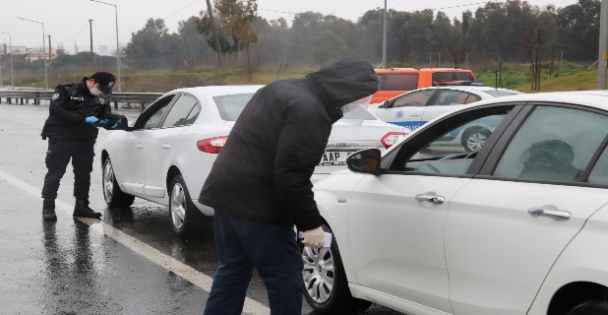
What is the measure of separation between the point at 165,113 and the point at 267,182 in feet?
17.0

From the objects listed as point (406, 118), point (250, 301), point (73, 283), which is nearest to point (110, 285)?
point (73, 283)

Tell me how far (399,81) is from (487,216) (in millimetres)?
16746

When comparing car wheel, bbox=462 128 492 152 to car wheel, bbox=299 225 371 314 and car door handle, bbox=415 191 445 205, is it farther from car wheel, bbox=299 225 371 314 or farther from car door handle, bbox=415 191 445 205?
car wheel, bbox=299 225 371 314

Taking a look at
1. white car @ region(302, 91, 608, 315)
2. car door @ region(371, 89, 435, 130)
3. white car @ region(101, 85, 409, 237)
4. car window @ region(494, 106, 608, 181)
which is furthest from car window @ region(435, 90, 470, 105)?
car window @ region(494, 106, 608, 181)

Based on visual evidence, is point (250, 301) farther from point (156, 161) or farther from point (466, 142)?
point (156, 161)

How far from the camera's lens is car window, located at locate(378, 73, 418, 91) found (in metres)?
20.2

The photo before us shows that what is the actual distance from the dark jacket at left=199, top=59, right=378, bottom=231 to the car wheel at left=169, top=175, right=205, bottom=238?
3937mm

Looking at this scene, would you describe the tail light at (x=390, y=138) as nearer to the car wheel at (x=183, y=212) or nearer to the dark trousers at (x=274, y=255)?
the car wheel at (x=183, y=212)

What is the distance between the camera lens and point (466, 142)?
5145mm

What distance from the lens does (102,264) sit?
691cm

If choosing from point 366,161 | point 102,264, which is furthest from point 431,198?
point 102,264

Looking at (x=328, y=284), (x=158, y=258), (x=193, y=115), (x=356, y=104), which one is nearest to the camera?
(x=356, y=104)

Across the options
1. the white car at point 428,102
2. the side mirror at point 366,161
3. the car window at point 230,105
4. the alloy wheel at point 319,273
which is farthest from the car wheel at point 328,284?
the white car at point 428,102

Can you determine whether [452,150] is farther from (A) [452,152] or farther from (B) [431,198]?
(B) [431,198]
